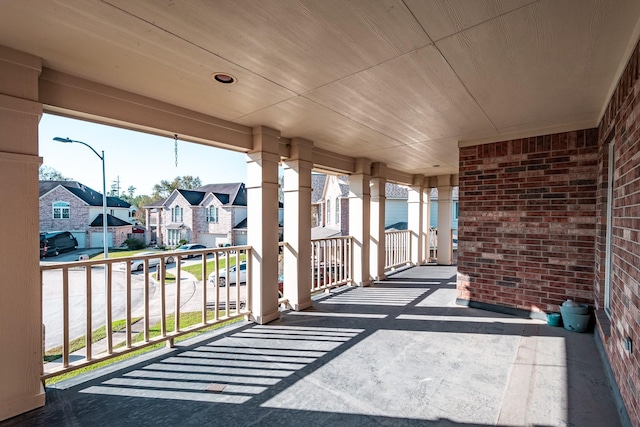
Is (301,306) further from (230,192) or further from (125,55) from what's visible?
(230,192)

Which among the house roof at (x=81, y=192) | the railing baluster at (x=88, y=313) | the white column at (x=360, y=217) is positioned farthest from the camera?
the house roof at (x=81, y=192)

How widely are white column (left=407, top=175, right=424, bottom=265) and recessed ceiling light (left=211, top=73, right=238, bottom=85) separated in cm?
603

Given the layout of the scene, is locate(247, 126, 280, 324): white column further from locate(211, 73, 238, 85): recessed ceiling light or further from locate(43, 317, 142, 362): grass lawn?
locate(43, 317, 142, 362): grass lawn

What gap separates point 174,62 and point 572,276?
4.54 meters

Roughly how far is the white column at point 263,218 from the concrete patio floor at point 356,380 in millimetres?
311

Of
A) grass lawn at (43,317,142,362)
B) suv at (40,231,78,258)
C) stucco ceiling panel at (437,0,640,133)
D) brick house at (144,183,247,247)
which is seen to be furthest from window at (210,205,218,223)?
stucco ceiling panel at (437,0,640,133)

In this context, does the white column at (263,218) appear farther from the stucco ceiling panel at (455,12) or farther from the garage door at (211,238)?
the garage door at (211,238)

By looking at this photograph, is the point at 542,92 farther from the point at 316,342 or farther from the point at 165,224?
the point at 165,224

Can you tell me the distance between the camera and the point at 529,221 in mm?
3721

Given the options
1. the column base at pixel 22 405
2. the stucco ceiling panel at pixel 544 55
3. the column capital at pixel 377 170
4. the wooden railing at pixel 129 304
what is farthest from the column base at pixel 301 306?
the stucco ceiling panel at pixel 544 55

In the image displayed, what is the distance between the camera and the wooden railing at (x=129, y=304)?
2346 mm

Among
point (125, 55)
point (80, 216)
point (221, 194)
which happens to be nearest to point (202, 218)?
point (221, 194)

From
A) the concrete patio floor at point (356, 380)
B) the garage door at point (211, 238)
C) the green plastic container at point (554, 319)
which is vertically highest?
the green plastic container at point (554, 319)

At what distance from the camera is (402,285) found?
18.1 ft
